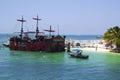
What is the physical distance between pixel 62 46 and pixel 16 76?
47.0 meters

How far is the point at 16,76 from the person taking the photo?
145ft

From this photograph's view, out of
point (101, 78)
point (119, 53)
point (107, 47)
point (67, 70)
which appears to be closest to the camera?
point (101, 78)

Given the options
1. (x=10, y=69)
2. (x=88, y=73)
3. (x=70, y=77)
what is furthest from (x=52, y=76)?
(x=10, y=69)

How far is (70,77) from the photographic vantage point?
44094 mm

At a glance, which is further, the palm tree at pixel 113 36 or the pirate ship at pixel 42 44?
the pirate ship at pixel 42 44

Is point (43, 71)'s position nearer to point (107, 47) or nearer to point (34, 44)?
point (34, 44)

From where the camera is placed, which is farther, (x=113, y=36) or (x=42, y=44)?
(x=42, y=44)

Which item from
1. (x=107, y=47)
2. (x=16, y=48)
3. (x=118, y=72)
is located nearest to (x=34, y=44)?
(x=16, y=48)

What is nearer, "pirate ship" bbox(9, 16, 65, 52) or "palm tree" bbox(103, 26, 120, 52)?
"palm tree" bbox(103, 26, 120, 52)

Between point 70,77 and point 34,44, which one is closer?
point 70,77

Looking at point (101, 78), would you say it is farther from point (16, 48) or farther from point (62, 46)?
point (16, 48)

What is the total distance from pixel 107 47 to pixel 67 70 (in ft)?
156

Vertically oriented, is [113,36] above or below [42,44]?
above

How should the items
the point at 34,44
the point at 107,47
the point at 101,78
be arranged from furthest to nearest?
the point at 107,47, the point at 34,44, the point at 101,78
